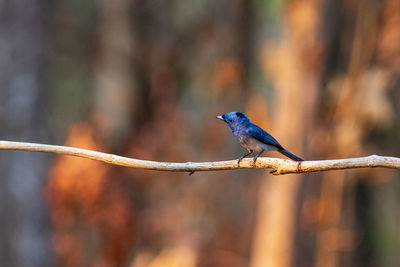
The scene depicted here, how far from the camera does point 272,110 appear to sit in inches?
275

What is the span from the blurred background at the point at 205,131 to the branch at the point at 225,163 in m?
4.05

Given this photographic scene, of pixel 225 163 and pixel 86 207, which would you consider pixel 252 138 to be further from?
pixel 86 207

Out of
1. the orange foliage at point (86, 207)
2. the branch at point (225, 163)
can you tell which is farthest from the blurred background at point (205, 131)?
the branch at point (225, 163)

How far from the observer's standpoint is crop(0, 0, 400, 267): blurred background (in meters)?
6.83

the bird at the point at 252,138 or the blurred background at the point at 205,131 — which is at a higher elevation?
the blurred background at the point at 205,131

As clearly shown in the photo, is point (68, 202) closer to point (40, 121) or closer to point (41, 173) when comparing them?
point (41, 173)

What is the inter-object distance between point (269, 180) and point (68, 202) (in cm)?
341

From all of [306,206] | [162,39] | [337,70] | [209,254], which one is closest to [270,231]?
[306,206]

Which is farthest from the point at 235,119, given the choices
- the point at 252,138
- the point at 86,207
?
the point at 86,207

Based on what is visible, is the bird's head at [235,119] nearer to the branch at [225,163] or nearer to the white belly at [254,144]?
the white belly at [254,144]

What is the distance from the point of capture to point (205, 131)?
10.6 meters

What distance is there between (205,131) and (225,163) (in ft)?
26.2

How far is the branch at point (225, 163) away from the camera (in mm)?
2516

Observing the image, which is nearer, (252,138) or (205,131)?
(252,138)
